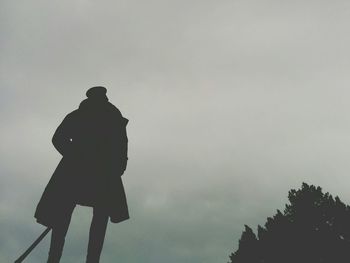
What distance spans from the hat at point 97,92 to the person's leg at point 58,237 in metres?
1.67

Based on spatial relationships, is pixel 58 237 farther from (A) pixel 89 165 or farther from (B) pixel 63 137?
(B) pixel 63 137

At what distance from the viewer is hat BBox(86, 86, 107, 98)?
6.25m

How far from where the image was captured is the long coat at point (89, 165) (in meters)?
5.62

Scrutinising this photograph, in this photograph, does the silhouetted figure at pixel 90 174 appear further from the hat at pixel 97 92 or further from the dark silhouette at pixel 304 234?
the dark silhouette at pixel 304 234

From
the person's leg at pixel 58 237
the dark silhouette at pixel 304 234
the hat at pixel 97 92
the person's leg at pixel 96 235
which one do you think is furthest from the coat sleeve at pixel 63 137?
the dark silhouette at pixel 304 234

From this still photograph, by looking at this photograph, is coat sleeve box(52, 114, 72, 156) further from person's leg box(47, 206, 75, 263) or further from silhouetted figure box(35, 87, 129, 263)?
person's leg box(47, 206, 75, 263)

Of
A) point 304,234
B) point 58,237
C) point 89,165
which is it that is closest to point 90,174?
point 89,165

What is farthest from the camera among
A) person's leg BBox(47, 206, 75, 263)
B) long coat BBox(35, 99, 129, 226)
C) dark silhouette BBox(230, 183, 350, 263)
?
dark silhouette BBox(230, 183, 350, 263)

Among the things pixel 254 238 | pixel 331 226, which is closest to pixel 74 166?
pixel 331 226

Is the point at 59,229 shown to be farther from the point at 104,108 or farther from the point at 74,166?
the point at 104,108

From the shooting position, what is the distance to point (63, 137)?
605 cm

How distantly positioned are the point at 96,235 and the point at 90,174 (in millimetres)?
799

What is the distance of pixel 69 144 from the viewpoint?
19.7ft

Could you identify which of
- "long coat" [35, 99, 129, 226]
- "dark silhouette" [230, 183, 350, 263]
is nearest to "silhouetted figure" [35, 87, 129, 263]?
"long coat" [35, 99, 129, 226]
